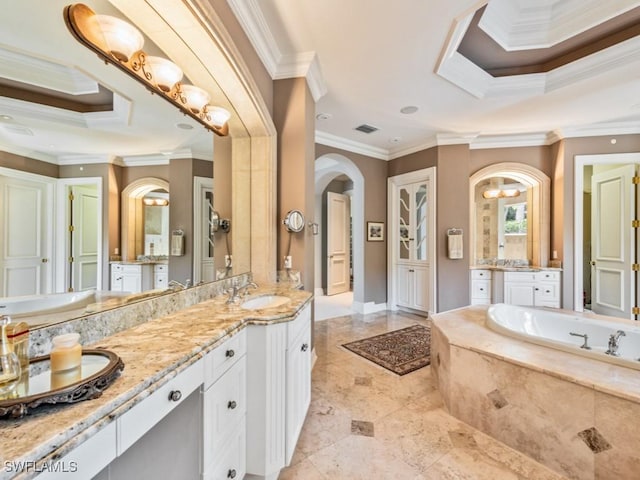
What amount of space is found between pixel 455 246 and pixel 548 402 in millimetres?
2845

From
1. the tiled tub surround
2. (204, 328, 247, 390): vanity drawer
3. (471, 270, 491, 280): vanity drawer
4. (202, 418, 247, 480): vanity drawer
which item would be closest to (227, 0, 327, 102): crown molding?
(204, 328, 247, 390): vanity drawer

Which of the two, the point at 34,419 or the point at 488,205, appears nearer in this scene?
the point at 34,419

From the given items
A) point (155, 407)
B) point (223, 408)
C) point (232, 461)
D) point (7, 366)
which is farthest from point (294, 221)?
Answer: point (7, 366)

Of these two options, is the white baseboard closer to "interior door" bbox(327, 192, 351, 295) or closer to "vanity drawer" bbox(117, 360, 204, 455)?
"interior door" bbox(327, 192, 351, 295)

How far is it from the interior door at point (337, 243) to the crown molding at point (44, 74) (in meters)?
5.36

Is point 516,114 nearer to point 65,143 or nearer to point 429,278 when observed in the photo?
point 429,278

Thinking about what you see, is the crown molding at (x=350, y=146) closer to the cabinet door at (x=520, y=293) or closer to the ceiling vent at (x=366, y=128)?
the ceiling vent at (x=366, y=128)

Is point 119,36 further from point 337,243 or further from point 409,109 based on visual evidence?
point 337,243

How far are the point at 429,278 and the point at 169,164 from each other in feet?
13.0

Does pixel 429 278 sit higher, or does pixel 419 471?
pixel 429 278

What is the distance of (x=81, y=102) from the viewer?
49.3 inches

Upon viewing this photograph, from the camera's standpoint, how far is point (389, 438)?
1.84m

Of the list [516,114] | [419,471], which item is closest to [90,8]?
[419,471]

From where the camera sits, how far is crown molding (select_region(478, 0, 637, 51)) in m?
2.29
